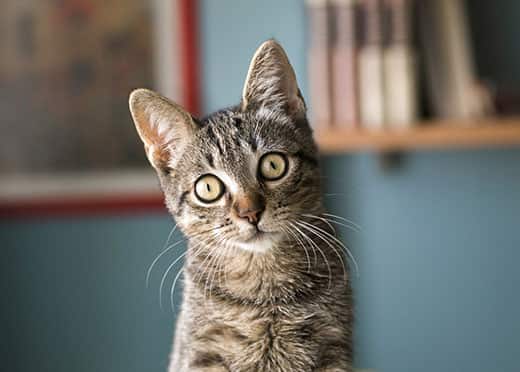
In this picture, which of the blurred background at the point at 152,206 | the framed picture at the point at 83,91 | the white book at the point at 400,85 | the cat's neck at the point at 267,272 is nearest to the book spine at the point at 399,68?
the white book at the point at 400,85

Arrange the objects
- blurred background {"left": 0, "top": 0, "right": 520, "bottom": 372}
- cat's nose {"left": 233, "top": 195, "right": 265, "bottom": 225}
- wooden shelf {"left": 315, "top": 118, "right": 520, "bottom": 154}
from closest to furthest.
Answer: cat's nose {"left": 233, "top": 195, "right": 265, "bottom": 225}
wooden shelf {"left": 315, "top": 118, "right": 520, "bottom": 154}
blurred background {"left": 0, "top": 0, "right": 520, "bottom": 372}

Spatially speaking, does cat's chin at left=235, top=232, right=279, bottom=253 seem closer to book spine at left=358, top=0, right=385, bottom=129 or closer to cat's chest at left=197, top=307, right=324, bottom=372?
cat's chest at left=197, top=307, right=324, bottom=372

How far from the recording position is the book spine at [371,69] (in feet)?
5.34

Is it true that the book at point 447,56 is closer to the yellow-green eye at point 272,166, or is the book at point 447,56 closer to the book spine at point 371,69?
the book spine at point 371,69

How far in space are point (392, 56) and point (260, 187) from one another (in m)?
0.82

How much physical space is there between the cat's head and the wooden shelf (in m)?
0.63

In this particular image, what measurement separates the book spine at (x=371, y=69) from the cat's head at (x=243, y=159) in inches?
26.0

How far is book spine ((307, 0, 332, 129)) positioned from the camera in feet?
5.44

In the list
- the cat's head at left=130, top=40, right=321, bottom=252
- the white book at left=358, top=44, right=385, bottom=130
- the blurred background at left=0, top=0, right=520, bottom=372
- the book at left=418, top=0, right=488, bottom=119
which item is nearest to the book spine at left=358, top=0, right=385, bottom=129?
the white book at left=358, top=44, right=385, bottom=130

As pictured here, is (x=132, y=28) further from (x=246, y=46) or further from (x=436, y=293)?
(x=436, y=293)

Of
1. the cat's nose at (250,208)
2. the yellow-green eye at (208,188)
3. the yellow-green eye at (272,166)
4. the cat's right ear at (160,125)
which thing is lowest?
the cat's nose at (250,208)

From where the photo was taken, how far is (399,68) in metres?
1.62

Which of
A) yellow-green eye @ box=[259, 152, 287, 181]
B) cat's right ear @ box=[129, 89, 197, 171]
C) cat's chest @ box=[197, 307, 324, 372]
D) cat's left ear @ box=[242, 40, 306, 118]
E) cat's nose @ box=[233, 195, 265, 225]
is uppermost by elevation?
cat's left ear @ box=[242, 40, 306, 118]

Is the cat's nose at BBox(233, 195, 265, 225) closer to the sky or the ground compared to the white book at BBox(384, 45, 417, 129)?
closer to the ground
